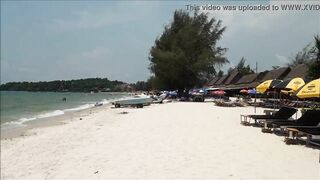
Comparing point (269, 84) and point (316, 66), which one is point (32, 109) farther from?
point (269, 84)

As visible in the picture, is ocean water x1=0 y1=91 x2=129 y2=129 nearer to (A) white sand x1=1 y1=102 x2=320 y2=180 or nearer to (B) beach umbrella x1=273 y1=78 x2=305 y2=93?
(A) white sand x1=1 y1=102 x2=320 y2=180

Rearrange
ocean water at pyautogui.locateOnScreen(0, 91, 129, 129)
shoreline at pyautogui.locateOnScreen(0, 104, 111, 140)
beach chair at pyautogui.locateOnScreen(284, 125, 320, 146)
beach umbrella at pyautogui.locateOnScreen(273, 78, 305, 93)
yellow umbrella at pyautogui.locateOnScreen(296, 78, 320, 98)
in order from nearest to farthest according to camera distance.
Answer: yellow umbrella at pyautogui.locateOnScreen(296, 78, 320, 98) < beach chair at pyautogui.locateOnScreen(284, 125, 320, 146) < beach umbrella at pyautogui.locateOnScreen(273, 78, 305, 93) < shoreline at pyautogui.locateOnScreen(0, 104, 111, 140) < ocean water at pyautogui.locateOnScreen(0, 91, 129, 129)

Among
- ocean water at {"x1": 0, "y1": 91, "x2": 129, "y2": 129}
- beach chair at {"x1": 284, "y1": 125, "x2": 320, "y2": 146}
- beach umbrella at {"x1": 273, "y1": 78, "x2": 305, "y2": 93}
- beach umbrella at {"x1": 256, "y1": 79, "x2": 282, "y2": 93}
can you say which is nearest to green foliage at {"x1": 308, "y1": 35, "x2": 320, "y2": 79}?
beach umbrella at {"x1": 256, "y1": 79, "x2": 282, "y2": 93}

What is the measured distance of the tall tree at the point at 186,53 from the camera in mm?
50469

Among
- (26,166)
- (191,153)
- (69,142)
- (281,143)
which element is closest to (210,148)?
(191,153)

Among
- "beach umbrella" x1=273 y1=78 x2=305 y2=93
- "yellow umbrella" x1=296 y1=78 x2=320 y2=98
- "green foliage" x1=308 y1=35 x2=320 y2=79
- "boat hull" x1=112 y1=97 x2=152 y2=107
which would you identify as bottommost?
"boat hull" x1=112 y1=97 x2=152 y2=107

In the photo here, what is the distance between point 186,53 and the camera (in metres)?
51.6

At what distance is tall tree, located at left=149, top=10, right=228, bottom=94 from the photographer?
50469mm

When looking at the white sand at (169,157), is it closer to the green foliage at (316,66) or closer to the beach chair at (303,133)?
the beach chair at (303,133)

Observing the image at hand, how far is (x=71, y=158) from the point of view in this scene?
11734 millimetres

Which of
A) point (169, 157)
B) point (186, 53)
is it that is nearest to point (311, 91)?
point (169, 157)

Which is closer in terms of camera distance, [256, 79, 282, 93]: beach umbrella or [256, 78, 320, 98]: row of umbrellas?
[256, 78, 320, 98]: row of umbrellas

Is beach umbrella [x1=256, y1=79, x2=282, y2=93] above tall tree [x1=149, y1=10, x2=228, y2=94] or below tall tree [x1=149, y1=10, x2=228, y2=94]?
below

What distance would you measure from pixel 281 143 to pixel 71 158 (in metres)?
6.11
